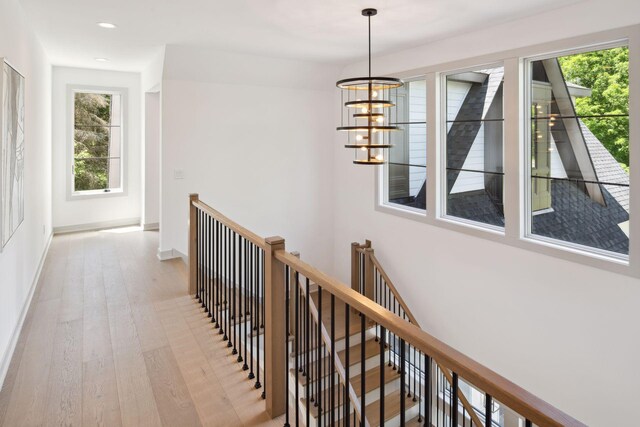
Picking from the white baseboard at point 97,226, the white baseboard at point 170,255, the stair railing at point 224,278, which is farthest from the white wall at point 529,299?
the white baseboard at point 97,226

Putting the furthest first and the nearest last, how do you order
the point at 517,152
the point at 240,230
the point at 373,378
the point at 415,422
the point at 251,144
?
the point at 251,144 → the point at 373,378 → the point at 415,422 → the point at 517,152 → the point at 240,230

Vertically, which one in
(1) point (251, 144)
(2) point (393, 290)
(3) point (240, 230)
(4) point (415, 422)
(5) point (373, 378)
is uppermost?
(1) point (251, 144)

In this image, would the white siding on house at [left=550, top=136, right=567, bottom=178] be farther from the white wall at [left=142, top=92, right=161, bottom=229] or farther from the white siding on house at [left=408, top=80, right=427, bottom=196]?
the white wall at [left=142, top=92, right=161, bottom=229]

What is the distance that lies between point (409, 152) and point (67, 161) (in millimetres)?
5286

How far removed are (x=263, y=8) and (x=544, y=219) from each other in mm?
3232

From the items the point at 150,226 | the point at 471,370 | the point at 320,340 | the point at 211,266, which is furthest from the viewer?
the point at 150,226

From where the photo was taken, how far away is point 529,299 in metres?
3.92

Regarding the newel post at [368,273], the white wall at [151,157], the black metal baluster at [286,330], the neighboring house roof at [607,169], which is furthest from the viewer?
the white wall at [151,157]

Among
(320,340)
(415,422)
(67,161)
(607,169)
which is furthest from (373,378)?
Answer: (67,161)

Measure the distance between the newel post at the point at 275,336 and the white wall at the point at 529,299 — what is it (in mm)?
2748

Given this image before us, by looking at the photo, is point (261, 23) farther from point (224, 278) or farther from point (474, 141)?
point (474, 141)

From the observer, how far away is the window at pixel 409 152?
5.30m

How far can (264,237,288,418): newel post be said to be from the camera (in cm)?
221

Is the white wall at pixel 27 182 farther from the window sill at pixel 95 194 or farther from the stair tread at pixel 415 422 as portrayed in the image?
the stair tread at pixel 415 422
